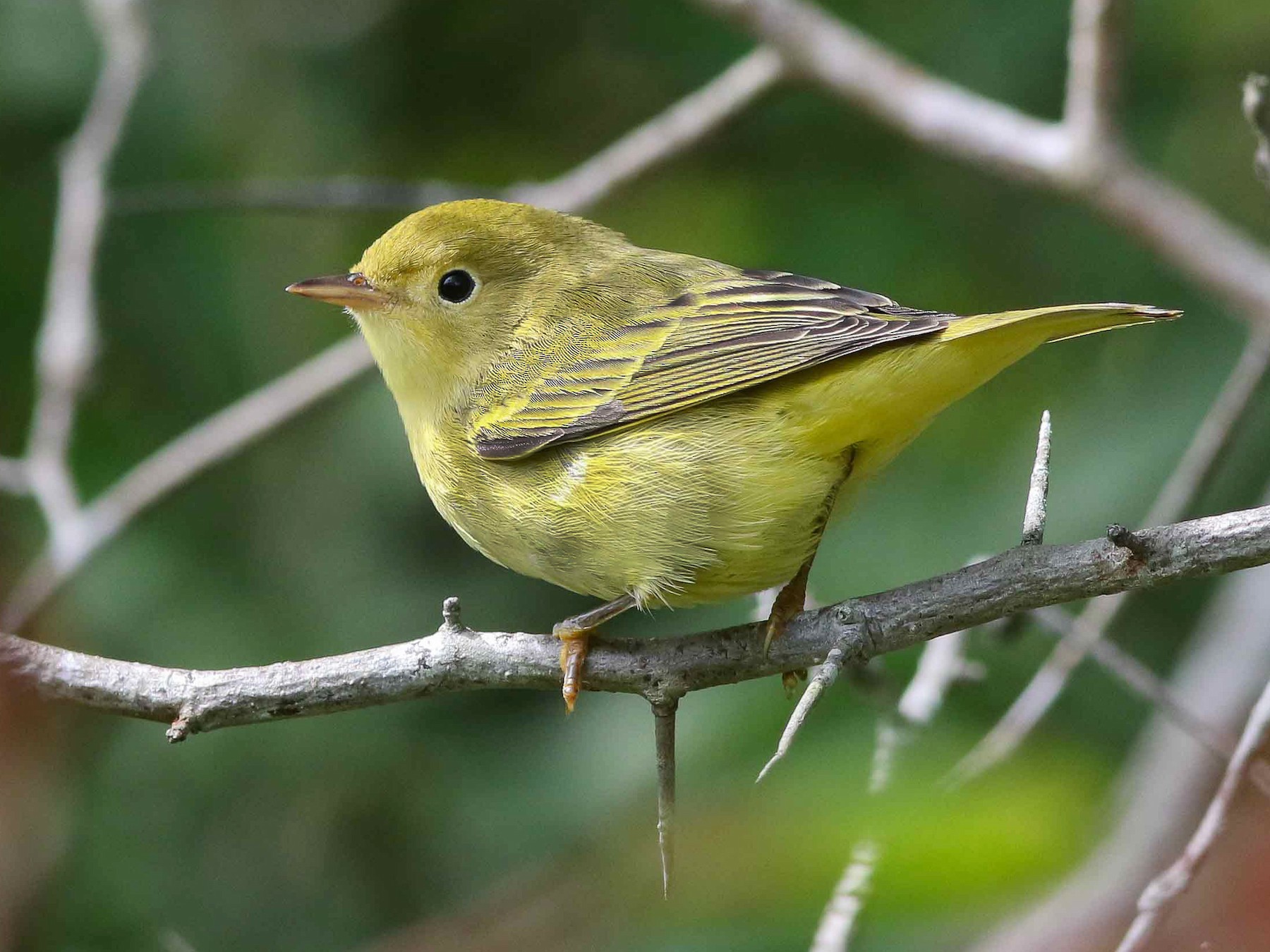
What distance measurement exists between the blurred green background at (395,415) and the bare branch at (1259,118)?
167 centimetres

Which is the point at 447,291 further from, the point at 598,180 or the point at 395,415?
the point at 395,415

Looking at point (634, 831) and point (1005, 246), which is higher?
point (1005, 246)

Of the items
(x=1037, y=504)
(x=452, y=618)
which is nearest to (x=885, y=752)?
(x=1037, y=504)

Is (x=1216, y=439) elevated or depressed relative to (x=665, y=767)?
elevated

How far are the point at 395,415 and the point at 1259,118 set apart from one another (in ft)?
11.5

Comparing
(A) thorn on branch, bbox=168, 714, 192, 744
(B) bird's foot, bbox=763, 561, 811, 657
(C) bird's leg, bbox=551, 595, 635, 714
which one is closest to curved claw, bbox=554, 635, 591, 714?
(C) bird's leg, bbox=551, 595, 635, 714

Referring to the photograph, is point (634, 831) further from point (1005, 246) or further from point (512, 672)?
point (1005, 246)

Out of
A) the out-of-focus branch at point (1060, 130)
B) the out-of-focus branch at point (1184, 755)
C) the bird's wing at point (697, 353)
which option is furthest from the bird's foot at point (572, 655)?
the out-of-focus branch at point (1060, 130)

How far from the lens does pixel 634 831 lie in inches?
84.5

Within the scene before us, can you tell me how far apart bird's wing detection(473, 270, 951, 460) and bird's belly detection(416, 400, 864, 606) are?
60 mm

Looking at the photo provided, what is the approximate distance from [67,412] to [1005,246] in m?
Result: 3.80

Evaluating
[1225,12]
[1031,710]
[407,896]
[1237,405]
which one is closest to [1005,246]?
[1225,12]

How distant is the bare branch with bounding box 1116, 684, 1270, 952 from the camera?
2.30 meters

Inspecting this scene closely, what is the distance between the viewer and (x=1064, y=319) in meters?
2.90
